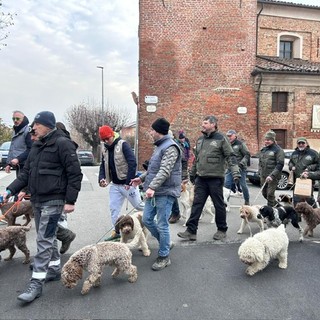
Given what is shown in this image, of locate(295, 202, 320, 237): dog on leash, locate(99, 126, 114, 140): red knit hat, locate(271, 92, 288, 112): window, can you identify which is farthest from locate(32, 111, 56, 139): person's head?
locate(271, 92, 288, 112): window

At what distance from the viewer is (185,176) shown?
7.93 m

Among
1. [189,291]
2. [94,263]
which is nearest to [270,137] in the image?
[189,291]

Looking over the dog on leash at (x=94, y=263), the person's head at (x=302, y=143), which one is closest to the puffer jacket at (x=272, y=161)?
the person's head at (x=302, y=143)

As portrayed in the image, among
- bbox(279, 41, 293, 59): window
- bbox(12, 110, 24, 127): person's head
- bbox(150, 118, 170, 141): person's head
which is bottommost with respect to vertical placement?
bbox(150, 118, 170, 141): person's head

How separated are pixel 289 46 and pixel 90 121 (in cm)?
2768

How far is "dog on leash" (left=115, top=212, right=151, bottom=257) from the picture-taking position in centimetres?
475

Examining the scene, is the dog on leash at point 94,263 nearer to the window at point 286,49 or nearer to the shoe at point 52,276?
the shoe at point 52,276

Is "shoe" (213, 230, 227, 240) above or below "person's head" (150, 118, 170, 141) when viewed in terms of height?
below

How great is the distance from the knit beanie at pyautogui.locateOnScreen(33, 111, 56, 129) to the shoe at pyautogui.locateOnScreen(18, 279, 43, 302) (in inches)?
69.1

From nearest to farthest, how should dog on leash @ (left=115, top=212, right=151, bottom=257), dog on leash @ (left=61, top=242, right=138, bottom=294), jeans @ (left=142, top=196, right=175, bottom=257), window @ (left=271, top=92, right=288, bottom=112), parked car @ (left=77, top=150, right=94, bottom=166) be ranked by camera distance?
dog on leash @ (left=61, top=242, right=138, bottom=294) < jeans @ (left=142, top=196, right=175, bottom=257) < dog on leash @ (left=115, top=212, right=151, bottom=257) < window @ (left=271, top=92, right=288, bottom=112) < parked car @ (left=77, top=150, right=94, bottom=166)

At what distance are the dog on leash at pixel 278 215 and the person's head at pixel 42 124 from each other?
3771 millimetres

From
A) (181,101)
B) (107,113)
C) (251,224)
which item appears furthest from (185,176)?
(107,113)

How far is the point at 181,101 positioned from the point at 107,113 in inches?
1154

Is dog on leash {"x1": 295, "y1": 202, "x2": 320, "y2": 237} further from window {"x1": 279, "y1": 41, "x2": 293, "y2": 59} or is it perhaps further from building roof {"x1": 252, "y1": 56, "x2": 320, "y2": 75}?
window {"x1": 279, "y1": 41, "x2": 293, "y2": 59}
